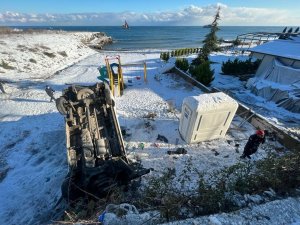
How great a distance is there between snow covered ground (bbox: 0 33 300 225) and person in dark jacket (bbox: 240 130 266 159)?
0.35 metres

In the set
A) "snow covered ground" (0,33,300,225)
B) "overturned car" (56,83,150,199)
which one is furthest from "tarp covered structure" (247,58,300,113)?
"overturned car" (56,83,150,199)

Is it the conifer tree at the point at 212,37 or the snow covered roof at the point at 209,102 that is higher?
the snow covered roof at the point at 209,102

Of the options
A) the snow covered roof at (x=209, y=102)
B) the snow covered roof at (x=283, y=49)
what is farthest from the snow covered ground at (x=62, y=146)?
the snow covered roof at (x=283, y=49)

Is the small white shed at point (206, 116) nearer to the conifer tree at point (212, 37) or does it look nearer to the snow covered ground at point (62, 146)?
the snow covered ground at point (62, 146)

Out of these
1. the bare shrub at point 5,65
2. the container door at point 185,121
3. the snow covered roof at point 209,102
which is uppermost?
the snow covered roof at point 209,102

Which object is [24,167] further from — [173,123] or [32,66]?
[32,66]

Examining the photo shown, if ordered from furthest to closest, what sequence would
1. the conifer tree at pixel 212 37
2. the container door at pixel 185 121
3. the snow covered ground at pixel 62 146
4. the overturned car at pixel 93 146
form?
the conifer tree at pixel 212 37, the container door at pixel 185 121, the snow covered ground at pixel 62 146, the overturned car at pixel 93 146

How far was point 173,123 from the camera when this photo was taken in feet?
36.4

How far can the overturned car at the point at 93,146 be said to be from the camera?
252 inches

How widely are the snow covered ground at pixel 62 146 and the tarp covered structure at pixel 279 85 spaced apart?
212 centimetres

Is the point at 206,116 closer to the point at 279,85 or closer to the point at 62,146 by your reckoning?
the point at 62,146

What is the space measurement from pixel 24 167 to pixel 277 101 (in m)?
13.7

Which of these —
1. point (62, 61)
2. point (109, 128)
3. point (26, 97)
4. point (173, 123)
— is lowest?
point (62, 61)

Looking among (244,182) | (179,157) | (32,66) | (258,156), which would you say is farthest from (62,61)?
(244,182)
